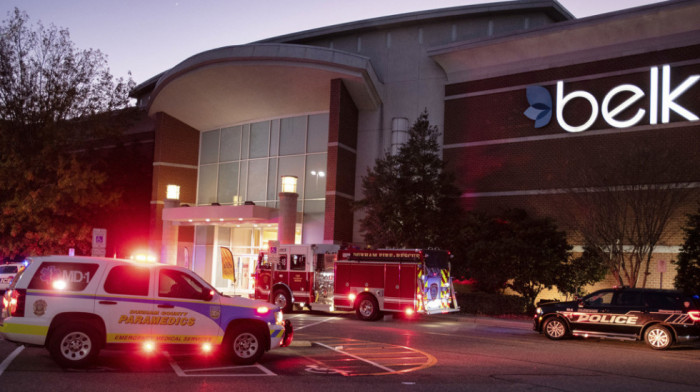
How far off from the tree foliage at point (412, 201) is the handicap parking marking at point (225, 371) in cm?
1846

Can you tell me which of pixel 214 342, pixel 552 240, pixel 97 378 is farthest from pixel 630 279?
pixel 97 378

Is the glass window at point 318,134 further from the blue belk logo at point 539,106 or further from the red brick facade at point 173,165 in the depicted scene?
the blue belk logo at point 539,106

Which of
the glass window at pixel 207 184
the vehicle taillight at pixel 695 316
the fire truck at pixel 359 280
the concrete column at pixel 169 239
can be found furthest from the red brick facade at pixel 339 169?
the vehicle taillight at pixel 695 316

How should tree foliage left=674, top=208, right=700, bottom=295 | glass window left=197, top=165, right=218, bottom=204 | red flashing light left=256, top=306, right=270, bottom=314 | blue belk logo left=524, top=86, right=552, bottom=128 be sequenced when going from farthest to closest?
glass window left=197, top=165, right=218, bottom=204 → blue belk logo left=524, top=86, right=552, bottom=128 → tree foliage left=674, top=208, right=700, bottom=295 → red flashing light left=256, top=306, right=270, bottom=314

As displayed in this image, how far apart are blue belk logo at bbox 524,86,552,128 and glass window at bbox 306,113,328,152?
37.7 ft

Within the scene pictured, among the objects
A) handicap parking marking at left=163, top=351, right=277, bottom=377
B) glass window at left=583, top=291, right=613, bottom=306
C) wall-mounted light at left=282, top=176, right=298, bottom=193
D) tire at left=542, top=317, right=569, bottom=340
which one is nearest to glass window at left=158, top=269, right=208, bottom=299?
handicap parking marking at left=163, top=351, right=277, bottom=377

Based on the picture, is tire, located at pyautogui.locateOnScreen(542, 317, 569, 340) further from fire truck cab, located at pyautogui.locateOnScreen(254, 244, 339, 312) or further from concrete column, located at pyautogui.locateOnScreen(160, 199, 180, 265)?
concrete column, located at pyautogui.locateOnScreen(160, 199, 180, 265)

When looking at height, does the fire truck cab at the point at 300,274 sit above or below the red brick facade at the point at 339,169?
below

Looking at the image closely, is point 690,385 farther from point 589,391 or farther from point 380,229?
point 380,229

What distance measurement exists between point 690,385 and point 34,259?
11.0 meters

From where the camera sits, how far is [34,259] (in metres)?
11.3

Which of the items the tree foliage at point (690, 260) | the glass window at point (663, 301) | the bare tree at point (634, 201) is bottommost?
the glass window at point (663, 301)

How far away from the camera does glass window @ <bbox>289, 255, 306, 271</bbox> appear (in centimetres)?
2547

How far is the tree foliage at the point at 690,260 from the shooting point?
2384 centimetres
